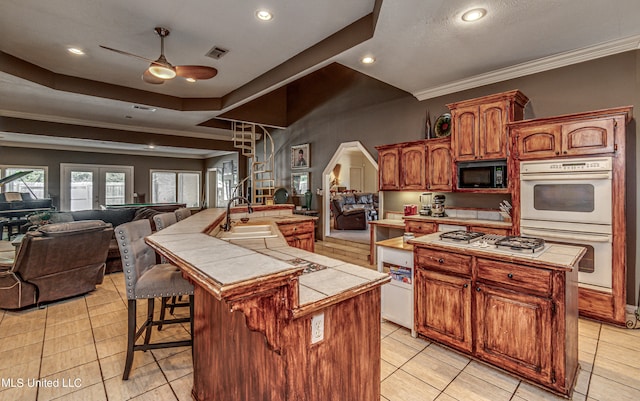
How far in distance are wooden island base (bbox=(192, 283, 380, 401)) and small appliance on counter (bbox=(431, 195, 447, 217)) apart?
131 inches

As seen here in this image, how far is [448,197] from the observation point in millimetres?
4508

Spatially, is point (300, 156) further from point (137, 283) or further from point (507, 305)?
point (507, 305)

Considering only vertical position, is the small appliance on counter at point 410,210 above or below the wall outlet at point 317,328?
above

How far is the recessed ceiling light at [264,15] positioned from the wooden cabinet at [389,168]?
2.81m

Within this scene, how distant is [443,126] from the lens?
442 centimetres

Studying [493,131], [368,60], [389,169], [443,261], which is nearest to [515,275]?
[443,261]

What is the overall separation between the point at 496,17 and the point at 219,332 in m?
3.41

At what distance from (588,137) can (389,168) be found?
2551mm

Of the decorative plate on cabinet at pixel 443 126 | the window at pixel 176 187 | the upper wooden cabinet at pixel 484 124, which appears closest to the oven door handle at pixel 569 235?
the upper wooden cabinet at pixel 484 124

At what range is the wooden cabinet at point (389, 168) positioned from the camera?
480 centimetres

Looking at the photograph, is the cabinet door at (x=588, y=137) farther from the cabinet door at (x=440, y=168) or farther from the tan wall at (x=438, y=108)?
the cabinet door at (x=440, y=168)

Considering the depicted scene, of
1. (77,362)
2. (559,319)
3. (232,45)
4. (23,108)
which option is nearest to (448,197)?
(559,319)

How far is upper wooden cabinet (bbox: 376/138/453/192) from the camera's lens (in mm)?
4199

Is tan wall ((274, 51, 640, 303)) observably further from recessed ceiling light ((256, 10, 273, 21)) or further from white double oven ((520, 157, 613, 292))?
recessed ceiling light ((256, 10, 273, 21))
